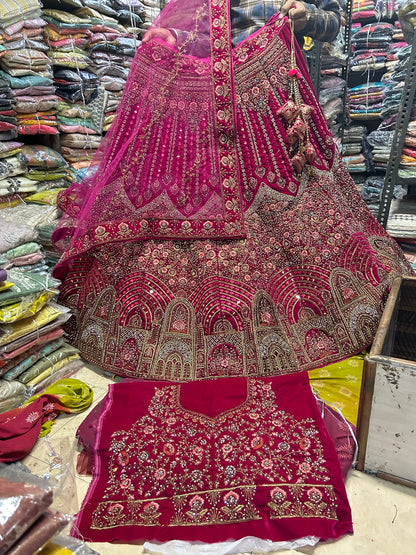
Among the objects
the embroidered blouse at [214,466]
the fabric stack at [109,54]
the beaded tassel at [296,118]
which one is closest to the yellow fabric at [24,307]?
the embroidered blouse at [214,466]

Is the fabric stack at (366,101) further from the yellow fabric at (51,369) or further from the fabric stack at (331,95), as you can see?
the yellow fabric at (51,369)

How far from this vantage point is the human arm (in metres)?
1.69

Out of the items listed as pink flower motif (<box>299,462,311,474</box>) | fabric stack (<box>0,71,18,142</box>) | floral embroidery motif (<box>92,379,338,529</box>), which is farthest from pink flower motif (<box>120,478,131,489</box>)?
fabric stack (<box>0,71,18,142</box>)

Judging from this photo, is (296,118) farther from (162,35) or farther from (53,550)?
(53,550)

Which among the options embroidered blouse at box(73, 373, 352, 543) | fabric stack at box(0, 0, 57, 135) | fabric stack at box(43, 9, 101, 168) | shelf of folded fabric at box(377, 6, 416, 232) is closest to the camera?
embroidered blouse at box(73, 373, 352, 543)

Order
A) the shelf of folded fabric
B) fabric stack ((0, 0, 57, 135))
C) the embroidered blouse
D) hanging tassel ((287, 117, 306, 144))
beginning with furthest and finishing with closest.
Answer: fabric stack ((0, 0, 57, 135)), the shelf of folded fabric, hanging tassel ((287, 117, 306, 144)), the embroidered blouse

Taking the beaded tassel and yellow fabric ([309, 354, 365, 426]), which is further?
the beaded tassel

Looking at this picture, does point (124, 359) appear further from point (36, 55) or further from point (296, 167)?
point (36, 55)

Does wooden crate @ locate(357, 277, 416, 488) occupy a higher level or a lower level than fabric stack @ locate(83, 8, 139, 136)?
lower

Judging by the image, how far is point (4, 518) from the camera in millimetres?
650

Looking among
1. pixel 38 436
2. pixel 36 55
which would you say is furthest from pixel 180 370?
pixel 36 55

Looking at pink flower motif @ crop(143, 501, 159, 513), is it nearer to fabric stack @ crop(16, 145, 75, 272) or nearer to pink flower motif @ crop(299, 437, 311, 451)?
pink flower motif @ crop(299, 437, 311, 451)

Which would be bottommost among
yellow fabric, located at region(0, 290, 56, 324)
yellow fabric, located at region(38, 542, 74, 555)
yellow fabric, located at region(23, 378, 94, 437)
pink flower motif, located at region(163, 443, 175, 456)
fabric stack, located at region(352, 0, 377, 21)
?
yellow fabric, located at region(23, 378, 94, 437)

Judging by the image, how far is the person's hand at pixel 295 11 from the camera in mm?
1681
